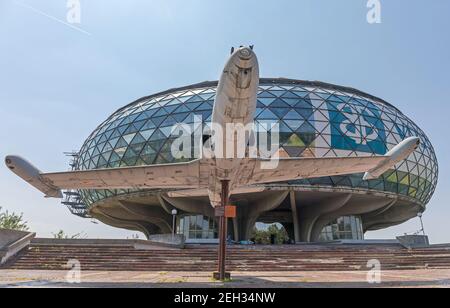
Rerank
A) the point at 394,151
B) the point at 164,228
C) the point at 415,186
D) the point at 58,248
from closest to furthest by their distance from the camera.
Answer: the point at 394,151 < the point at 58,248 < the point at 415,186 < the point at 164,228

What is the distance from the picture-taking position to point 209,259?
1878 cm

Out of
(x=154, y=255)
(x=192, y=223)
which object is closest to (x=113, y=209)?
(x=192, y=223)

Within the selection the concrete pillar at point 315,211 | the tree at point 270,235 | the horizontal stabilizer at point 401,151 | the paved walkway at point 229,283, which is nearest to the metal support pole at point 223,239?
the paved walkway at point 229,283

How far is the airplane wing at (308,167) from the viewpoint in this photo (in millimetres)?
11266

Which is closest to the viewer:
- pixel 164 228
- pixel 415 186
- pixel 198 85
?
pixel 415 186

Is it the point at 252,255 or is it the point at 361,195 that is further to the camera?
the point at 361,195

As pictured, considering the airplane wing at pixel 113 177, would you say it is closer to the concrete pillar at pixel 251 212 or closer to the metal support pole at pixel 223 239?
the metal support pole at pixel 223 239

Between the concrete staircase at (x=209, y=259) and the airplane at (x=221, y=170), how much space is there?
5.85 meters

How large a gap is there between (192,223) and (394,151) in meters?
32.5

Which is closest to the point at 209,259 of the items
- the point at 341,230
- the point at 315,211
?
the point at 315,211

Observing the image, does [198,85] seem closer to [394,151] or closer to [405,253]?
[405,253]

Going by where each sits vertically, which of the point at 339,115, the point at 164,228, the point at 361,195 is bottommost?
the point at 164,228

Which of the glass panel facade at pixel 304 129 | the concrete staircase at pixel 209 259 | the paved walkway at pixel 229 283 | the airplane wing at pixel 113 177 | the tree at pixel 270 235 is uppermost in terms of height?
the glass panel facade at pixel 304 129
